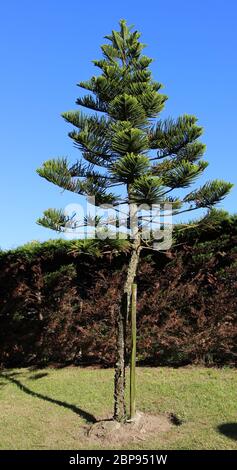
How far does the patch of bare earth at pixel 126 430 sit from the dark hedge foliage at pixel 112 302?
2180mm

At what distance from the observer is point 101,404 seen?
5684 mm

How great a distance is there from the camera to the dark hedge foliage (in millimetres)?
7012

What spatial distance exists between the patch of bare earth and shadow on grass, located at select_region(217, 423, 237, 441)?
49cm

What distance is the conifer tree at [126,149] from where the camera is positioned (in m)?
4.82

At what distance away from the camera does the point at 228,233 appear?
7145 millimetres

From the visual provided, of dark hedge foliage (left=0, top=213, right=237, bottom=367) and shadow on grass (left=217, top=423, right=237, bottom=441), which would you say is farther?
dark hedge foliage (left=0, top=213, right=237, bottom=367)

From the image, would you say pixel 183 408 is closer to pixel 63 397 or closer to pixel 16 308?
pixel 63 397

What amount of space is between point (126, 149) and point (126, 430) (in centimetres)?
264

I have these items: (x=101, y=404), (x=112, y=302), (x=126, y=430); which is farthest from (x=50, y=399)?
(x=112, y=302)

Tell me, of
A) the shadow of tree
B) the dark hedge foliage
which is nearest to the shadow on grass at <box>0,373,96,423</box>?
the shadow of tree

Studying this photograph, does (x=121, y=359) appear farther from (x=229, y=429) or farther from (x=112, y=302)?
(x=112, y=302)

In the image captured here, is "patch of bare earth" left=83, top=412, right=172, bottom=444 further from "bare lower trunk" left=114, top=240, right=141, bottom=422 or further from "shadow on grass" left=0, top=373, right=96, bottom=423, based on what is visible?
"shadow on grass" left=0, top=373, right=96, bottom=423

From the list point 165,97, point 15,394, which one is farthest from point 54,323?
point 165,97

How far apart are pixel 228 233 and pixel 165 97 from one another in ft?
8.54
